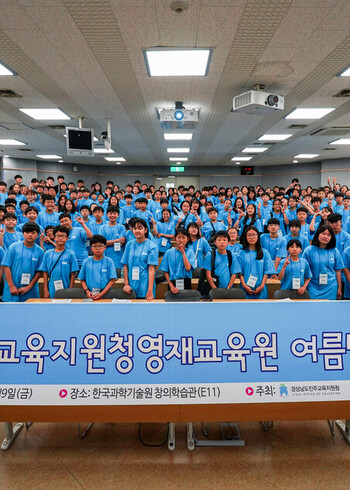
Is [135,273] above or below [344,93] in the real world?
below

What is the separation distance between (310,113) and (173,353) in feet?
23.7

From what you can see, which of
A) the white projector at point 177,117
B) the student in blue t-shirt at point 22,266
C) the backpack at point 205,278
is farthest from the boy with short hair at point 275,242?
the student in blue t-shirt at point 22,266

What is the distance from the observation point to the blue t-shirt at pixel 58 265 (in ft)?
12.9

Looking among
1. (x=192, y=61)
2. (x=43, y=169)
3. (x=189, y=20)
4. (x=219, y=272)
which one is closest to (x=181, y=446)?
(x=219, y=272)

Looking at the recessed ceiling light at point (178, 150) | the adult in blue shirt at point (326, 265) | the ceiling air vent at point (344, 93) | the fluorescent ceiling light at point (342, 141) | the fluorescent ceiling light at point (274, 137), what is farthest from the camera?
the recessed ceiling light at point (178, 150)

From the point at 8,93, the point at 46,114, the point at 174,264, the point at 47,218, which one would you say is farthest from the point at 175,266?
the point at 46,114

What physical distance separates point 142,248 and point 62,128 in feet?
21.4

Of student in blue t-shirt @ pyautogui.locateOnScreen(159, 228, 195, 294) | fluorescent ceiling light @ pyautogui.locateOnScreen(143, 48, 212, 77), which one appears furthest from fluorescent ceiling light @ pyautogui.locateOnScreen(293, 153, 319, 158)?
student in blue t-shirt @ pyautogui.locateOnScreen(159, 228, 195, 294)

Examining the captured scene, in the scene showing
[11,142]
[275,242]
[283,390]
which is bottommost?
[283,390]

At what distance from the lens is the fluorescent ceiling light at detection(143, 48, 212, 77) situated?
4254 mm

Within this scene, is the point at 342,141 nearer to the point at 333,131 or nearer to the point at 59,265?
the point at 333,131

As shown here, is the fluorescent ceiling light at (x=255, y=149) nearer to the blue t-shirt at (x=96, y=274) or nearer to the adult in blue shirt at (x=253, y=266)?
the adult in blue shirt at (x=253, y=266)

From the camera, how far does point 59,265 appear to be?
3951 mm

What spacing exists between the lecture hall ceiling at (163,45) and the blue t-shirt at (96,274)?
109 inches
